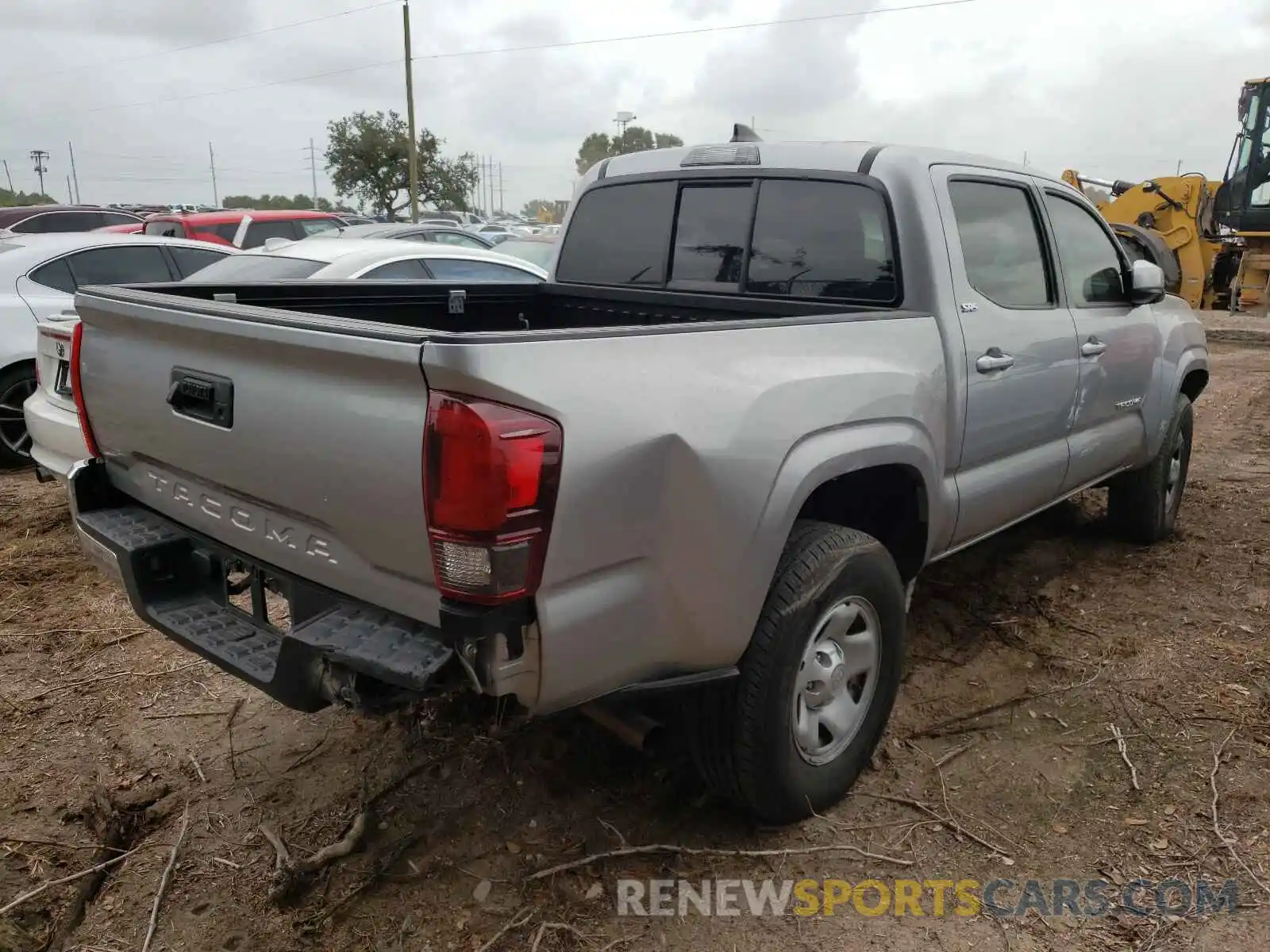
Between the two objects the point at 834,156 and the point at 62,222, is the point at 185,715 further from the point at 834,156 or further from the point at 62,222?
the point at 62,222

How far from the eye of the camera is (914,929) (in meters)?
2.47

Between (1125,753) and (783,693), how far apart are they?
1476 millimetres


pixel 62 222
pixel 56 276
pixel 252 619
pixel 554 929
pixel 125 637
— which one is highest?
pixel 56 276

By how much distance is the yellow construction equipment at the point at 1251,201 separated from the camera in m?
14.0

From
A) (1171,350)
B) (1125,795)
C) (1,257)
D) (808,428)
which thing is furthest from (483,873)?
(1,257)

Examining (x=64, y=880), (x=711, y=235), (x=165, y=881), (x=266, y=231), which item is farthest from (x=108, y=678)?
(x=266, y=231)

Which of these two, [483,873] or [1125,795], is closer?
[483,873]

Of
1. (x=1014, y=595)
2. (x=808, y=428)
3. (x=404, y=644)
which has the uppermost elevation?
(x=808, y=428)

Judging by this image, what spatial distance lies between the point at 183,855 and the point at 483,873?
34.6 inches

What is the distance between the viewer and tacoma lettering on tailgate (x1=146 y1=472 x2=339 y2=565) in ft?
7.50

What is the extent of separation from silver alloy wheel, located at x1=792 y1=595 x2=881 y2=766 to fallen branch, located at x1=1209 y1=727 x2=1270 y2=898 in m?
1.07

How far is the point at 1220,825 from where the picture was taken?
2.88 m

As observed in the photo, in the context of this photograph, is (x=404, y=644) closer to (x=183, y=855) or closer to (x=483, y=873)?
(x=483, y=873)

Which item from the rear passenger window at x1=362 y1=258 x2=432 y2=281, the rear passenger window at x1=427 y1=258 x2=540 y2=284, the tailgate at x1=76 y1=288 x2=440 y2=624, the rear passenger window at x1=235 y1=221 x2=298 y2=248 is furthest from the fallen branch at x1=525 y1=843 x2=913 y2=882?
the rear passenger window at x1=235 y1=221 x2=298 y2=248
